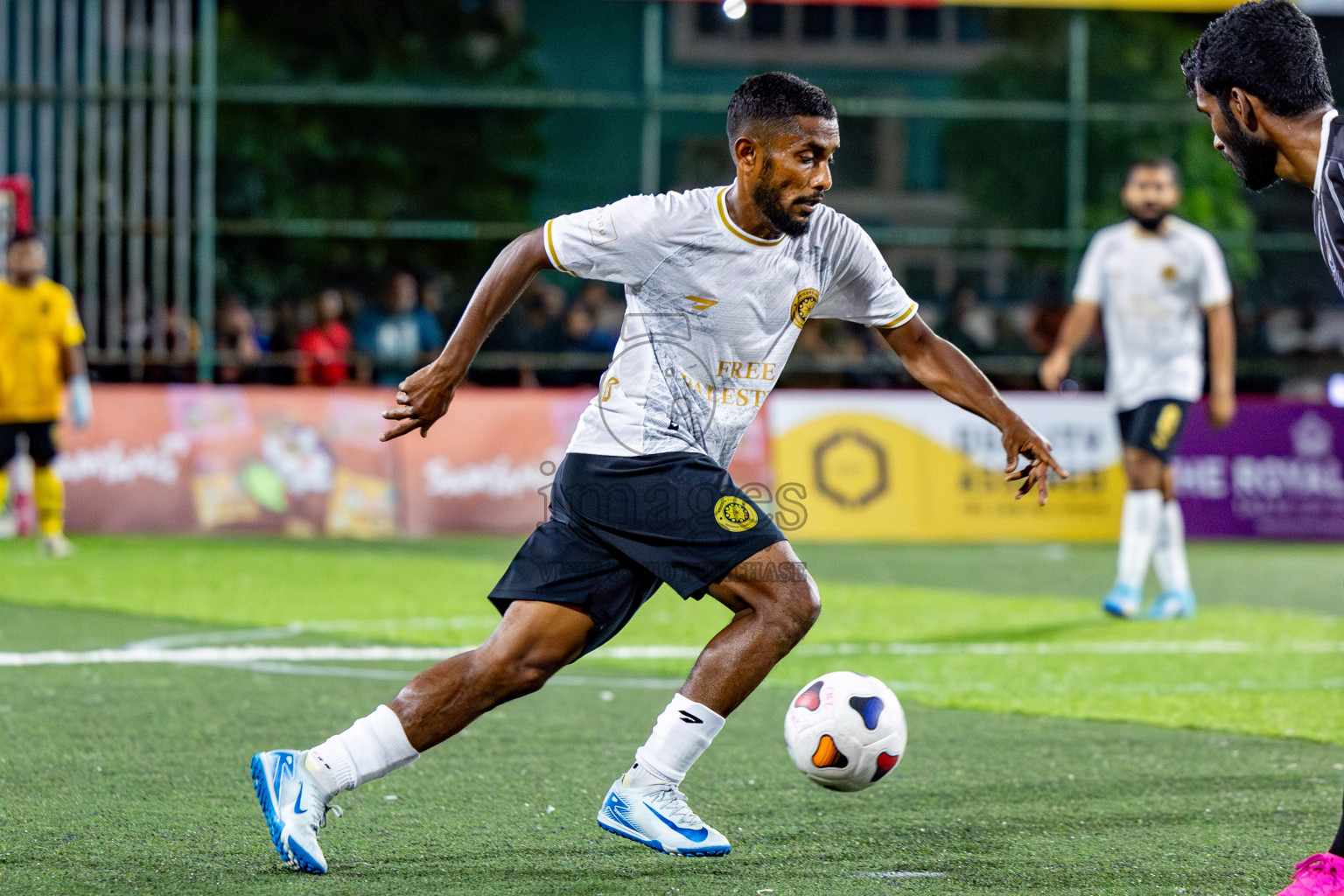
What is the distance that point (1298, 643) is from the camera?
29.8 feet

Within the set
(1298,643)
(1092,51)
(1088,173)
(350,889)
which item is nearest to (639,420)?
(350,889)

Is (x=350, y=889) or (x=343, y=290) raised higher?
(x=343, y=290)

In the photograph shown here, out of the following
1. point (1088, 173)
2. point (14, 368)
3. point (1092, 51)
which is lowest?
point (14, 368)

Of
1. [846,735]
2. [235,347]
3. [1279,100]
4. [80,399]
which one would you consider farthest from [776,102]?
[235,347]

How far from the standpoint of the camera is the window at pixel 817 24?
22062 mm

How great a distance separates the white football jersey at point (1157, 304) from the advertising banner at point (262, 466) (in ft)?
17.2

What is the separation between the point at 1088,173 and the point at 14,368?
1396cm

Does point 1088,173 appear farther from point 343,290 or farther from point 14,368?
point 14,368

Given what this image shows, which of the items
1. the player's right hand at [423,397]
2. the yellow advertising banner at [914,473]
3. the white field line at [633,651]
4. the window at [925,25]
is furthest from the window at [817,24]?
the player's right hand at [423,397]

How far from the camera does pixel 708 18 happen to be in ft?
66.7

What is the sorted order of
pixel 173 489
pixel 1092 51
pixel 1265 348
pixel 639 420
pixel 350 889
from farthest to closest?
pixel 1092 51 → pixel 1265 348 → pixel 173 489 → pixel 639 420 → pixel 350 889

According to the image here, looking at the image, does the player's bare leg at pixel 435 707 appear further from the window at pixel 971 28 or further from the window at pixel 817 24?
the window at pixel 971 28

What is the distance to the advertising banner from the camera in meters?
14.8

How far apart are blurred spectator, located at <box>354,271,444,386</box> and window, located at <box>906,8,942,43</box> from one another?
308 inches
